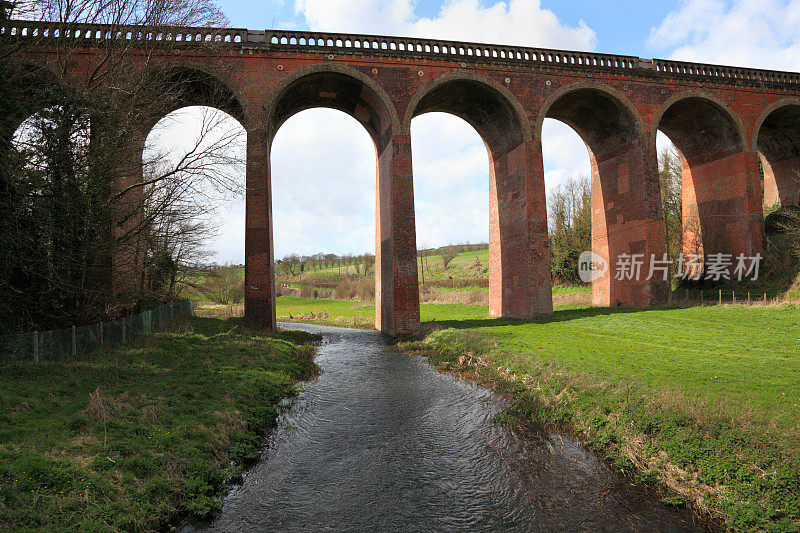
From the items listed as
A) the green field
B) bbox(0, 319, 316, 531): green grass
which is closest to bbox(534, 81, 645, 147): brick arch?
the green field

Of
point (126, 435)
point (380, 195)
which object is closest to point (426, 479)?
point (126, 435)

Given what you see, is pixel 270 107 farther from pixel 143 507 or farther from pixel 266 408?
pixel 143 507

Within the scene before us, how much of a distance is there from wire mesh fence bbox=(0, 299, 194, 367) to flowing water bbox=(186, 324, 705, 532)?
6123 mm

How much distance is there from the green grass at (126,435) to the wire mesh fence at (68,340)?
515 millimetres

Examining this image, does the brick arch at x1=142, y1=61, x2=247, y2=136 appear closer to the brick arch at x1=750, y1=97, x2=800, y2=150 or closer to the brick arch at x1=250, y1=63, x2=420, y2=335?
the brick arch at x1=250, y1=63, x2=420, y2=335

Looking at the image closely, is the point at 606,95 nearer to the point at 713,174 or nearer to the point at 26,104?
the point at 713,174

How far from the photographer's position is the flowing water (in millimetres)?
5113

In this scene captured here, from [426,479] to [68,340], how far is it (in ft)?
33.2

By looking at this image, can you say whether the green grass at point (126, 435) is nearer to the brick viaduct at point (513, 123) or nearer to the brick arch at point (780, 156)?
the brick viaduct at point (513, 123)

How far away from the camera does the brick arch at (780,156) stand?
87.2 ft

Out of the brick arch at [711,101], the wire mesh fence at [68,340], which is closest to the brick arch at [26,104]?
the wire mesh fence at [68,340]

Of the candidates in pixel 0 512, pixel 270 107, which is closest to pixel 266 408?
pixel 0 512

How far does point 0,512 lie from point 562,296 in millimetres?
30465

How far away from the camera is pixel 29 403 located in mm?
6832
